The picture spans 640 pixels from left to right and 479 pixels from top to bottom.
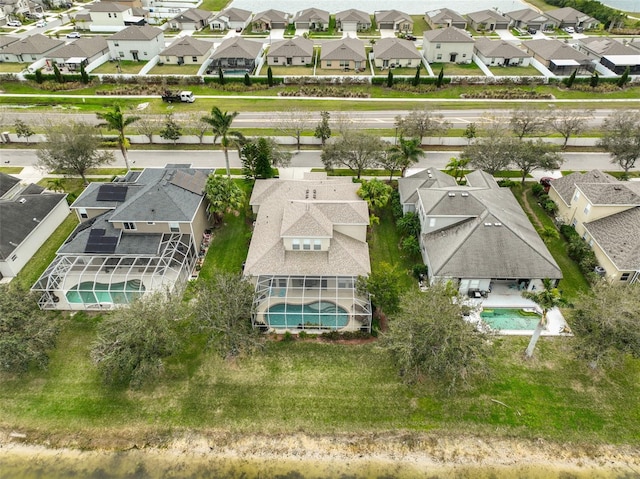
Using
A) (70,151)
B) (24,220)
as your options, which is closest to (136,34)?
(70,151)

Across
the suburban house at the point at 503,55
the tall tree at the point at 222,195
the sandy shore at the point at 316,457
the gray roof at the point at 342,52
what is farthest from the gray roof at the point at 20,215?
the suburban house at the point at 503,55

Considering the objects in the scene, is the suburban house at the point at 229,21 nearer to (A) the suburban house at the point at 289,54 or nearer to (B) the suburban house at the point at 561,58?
(A) the suburban house at the point at 289,54

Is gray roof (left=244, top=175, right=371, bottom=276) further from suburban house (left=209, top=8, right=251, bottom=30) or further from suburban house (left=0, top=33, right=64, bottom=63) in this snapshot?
suburban house (left=209, top=8, right=251, bottom=30)

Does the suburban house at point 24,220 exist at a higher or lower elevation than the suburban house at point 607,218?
lower

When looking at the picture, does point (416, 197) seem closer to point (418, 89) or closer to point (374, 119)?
point (374, 119)

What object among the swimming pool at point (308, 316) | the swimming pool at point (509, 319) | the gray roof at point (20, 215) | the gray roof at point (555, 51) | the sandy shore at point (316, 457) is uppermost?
the gray roof at point (555, 51)

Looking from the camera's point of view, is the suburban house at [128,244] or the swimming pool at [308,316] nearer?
the swimming pool at [308,316]

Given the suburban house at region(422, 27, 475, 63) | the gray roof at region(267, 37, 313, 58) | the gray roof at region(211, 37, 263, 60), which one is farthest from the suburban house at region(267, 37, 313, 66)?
the suburban house at region(422, 27, 475, 63)
